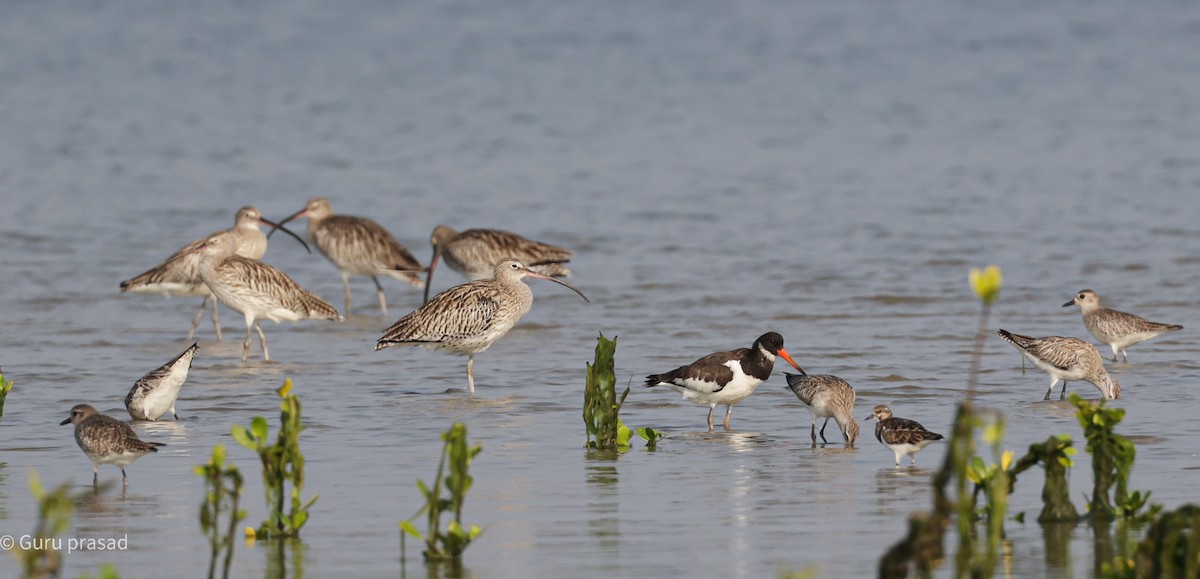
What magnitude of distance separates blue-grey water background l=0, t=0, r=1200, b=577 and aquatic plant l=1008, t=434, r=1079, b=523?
138 millimetres

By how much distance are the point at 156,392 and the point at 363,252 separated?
6957 mm

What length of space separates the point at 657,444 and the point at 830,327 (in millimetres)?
4788

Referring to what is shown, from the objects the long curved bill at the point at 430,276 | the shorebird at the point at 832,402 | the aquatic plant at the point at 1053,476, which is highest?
the long curved bill at the point at 430,276

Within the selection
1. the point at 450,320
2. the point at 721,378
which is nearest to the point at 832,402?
the point at 721,378

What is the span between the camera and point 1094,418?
22.5 ft

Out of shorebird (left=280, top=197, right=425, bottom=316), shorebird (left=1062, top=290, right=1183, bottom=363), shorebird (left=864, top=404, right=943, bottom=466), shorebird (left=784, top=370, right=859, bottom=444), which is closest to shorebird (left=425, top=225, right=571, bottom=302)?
shorebird (left=280, top=197, right=425, bottom=316)

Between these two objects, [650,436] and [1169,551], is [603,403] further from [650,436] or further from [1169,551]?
[1169,551]

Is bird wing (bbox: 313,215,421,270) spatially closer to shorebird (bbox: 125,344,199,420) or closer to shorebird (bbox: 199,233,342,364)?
shorebird (bbox: 199,233,342,364)

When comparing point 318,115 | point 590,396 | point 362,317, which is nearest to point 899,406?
point 590,396

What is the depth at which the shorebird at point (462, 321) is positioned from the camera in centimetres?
1252

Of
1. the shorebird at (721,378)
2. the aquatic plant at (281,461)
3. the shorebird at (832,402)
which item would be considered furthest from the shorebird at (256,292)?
the aquatic plant at (281,461)

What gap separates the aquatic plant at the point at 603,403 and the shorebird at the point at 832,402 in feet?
3.95

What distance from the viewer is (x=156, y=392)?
401 inches

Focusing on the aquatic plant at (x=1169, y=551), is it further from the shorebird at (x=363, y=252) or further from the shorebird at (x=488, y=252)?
the shorebird at (x=363, y=252)
